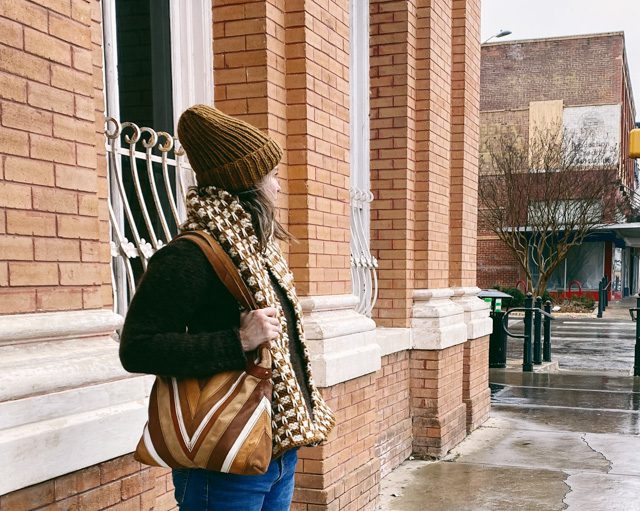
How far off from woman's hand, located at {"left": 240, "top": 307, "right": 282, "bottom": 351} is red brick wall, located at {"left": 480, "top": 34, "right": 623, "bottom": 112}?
3593 centimetres

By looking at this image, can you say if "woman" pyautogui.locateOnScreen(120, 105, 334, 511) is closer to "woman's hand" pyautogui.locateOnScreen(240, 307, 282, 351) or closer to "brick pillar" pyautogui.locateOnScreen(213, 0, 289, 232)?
"woman's hand" pyautogui.locateOnScreen(240, 307, 282, 351)

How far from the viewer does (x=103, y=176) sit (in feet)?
9.35

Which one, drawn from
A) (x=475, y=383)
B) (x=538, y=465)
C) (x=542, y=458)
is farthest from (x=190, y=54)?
(x=475, y=383)

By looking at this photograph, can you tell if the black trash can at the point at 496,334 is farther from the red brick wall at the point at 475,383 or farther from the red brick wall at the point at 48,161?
the red brick wall at the point at 48,161

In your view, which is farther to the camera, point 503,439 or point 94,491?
point 503,439

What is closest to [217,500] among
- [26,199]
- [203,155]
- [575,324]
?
[203,155]

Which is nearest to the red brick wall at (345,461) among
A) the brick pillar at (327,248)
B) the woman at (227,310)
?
the brick pillar at (327,248)

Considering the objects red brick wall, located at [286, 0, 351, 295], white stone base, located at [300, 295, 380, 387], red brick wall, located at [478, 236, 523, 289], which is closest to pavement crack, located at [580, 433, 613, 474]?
white stone base, located at [300, 295, 380, 387]

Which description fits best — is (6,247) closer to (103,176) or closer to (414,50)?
(103,176)

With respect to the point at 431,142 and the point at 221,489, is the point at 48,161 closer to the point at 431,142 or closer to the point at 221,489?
the point at 221,489

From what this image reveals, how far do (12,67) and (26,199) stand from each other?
419 mm

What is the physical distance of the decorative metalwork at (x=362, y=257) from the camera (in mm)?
5410

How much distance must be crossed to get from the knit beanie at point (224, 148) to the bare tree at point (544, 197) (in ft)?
76.9

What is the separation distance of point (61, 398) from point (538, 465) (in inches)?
179
